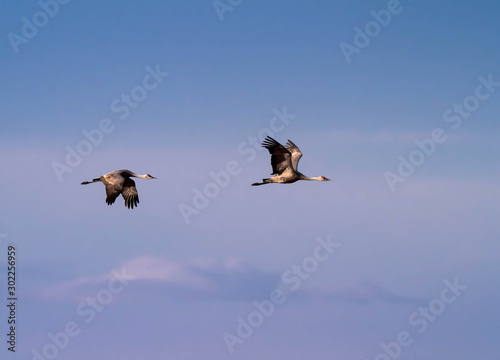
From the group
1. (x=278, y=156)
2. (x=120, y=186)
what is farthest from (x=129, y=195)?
(x=278, y=156)

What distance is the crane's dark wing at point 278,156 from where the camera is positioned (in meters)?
49.9

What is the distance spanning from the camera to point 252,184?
52000mm

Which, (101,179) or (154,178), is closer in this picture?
(101,179)

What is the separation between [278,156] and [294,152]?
181 cm

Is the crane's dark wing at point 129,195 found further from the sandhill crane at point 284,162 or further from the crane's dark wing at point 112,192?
the sandhill crane at point 284,162

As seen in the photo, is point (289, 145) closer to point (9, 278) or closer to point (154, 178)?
point (154, 178)

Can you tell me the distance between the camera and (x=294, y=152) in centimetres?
5212

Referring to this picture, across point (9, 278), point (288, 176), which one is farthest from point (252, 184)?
point (9, 278)

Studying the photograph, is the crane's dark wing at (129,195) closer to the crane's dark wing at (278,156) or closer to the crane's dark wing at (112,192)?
the crane's dark wing at (112,192)

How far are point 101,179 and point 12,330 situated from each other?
9108mm

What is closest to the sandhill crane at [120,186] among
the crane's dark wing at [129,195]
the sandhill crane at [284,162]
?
the crane's dark wing at [129,195]

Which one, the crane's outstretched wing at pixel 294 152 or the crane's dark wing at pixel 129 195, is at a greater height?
the crane's outstretched wing at pixel 294 152

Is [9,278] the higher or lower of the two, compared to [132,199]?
lower

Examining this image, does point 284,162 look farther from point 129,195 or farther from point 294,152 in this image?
point 129,195
